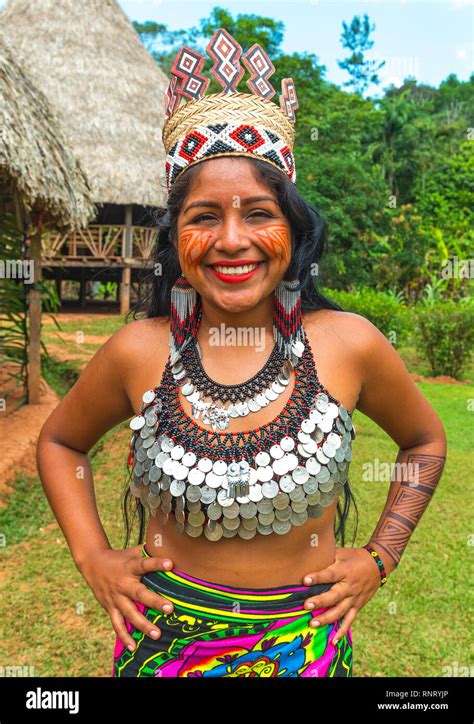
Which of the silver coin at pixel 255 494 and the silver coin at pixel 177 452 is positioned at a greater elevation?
the silver coin at pixel 177 452

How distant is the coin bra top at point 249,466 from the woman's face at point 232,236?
286 millimetres

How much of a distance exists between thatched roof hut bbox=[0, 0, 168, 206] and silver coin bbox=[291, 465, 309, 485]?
1399 centimetres

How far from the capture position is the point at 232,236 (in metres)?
1.46

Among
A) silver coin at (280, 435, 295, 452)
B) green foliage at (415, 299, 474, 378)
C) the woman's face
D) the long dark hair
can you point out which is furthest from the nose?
green foliage at (415, 299, 474, 378)

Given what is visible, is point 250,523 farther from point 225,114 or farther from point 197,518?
point 225,114

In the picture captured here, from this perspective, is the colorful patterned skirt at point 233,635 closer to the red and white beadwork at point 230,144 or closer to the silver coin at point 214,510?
the silver coin at point 214,510

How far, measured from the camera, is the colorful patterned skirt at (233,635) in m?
1.48

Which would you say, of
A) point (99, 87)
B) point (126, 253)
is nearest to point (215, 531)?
point (126, 253)

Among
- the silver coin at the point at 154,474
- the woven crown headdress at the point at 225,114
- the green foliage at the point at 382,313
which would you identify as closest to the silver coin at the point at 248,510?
the silver coin at the point at 154,474

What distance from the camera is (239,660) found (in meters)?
1.49

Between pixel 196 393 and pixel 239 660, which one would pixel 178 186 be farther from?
pixel 239 660

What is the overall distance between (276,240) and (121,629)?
3.38ft

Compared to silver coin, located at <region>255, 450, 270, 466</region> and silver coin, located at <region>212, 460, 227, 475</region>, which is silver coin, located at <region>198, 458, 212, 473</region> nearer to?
silver coin, located at <region>212, 460, 227, 475</region>
